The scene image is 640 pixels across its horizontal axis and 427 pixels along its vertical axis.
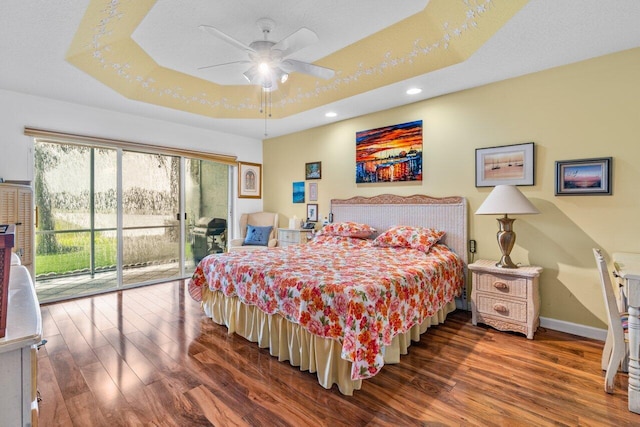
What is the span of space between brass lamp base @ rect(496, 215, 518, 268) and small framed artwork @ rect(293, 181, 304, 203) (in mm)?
3166

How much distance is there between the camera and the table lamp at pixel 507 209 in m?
2.79

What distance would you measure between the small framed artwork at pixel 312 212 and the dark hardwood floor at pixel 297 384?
101 inches

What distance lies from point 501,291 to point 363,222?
194cm

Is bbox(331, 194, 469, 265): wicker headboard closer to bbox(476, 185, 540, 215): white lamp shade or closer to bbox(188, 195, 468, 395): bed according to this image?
bbox(188, 195, 468, 395): bed

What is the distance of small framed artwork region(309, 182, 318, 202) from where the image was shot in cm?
510

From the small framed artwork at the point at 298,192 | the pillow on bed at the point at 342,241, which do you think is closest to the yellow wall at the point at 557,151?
the pillow on bed at the point at 342,241

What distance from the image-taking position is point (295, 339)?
7.57 feet

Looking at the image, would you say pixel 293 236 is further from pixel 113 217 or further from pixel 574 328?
pixel 574 328

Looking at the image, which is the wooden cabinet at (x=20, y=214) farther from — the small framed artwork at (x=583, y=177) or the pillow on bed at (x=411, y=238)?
the small framed artwork at (x=583, y=177)

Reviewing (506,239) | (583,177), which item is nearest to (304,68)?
(506,239)

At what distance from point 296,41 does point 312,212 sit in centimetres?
310

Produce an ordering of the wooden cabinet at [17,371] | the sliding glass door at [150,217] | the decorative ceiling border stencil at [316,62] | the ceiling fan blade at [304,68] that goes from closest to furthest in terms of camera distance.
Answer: the wooden cabinet at [17,371] → the decorative ceiling border stencil at [316,62] → the ceiling fan blade at [304,68] → the sliding glass door at [150,217]

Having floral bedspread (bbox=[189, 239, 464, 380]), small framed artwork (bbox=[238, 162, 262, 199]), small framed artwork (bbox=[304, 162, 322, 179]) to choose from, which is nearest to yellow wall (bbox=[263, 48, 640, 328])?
floral bedspread (bbox=[189, 239, 464, 380])

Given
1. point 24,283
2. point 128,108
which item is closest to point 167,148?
point 128,108
